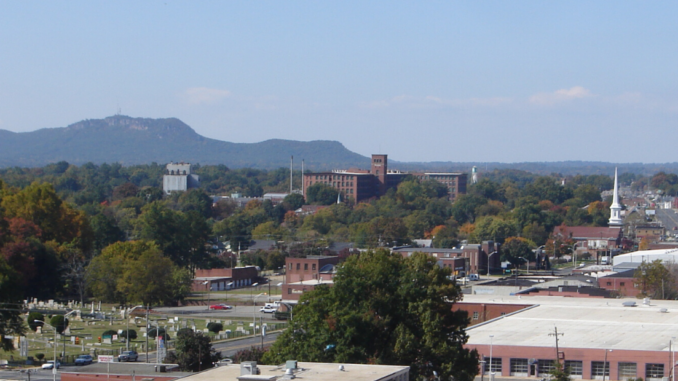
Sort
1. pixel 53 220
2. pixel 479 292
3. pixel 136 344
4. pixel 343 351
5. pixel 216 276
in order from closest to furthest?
1. pixel 343 351
2. pixel 136 344
3. pixel 479 292
4. pixel 53 220
5. pixel 216 276

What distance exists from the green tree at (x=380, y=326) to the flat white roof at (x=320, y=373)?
3.93 m

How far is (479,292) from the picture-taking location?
58938 mm

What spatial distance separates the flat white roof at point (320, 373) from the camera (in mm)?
24375

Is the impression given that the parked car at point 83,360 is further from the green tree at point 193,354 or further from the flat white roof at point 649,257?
the flat white roof at point 649,257

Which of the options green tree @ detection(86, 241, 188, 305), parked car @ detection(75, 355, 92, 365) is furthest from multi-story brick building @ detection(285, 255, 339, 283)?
parked car @ detection(75, 355, 92, 365)

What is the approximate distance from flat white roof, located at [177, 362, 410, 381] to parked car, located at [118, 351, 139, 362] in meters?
15.4

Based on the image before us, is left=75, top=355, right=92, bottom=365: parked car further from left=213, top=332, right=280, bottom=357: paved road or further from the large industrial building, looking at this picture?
the large industrial building

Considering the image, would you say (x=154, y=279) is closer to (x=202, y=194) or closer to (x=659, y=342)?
(x=659, y=342)

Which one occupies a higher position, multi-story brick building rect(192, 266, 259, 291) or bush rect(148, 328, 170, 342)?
bush rect(148, 328, 170, 342)

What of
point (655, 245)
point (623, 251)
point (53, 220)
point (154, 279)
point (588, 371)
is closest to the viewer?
point (588, 371)

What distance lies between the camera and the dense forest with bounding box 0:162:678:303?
66.2 meters

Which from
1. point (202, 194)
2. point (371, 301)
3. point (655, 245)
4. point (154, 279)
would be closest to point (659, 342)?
point (371, 301)

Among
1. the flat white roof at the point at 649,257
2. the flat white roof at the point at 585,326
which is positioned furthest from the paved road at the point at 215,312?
the flat white roof at the point at 649,257

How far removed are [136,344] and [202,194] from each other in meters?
95.2
